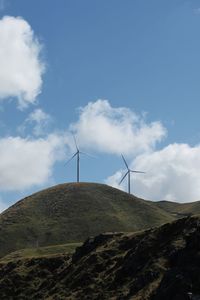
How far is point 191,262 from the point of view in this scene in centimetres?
6166

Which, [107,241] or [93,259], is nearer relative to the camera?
[93,259]

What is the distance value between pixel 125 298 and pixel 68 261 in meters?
35.4

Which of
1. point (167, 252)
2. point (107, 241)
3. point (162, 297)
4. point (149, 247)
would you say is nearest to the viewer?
point (162, 297)

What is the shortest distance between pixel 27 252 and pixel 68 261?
148ft

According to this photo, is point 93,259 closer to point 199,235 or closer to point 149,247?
point 149,247

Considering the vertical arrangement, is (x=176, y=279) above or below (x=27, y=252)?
below

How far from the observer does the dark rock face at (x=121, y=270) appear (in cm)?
6069

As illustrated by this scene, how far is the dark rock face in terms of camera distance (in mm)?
60688

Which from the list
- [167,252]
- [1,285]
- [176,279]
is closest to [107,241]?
[1,285]

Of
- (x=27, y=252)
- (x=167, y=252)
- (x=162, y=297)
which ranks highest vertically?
(x=27, y=252)

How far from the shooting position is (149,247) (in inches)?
3017

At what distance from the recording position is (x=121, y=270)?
74.9 metres

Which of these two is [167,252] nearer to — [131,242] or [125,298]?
[125,298]

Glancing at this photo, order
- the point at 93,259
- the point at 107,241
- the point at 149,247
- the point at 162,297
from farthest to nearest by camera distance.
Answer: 1. the point at 107,241
2. the point at 93,259
3. the point at 149,247
4. the point at 162,297
